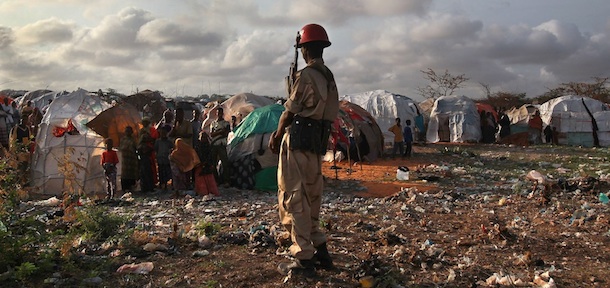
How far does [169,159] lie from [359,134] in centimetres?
673

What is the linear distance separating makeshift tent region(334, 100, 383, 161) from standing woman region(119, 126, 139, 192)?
19.3ft

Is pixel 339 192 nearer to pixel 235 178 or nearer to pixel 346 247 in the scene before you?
pixel 235 178

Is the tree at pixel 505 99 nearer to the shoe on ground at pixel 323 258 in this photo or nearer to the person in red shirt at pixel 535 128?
the person in red shirt at pixel 535 128

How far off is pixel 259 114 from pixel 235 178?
1.51m

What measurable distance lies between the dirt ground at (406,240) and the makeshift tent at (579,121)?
13.2 metres


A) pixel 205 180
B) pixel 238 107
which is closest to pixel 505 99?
pixel 238 107

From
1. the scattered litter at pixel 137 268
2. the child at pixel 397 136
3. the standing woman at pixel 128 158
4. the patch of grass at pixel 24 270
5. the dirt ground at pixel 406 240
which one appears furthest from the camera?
the child at pixel 397 136

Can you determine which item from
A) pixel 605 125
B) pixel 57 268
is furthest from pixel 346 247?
pixel 605 125

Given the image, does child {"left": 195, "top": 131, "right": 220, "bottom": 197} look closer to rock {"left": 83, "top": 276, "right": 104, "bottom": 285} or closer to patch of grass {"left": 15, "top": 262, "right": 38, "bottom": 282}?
rock {"left": 83, "top": 276, "right": 104, "bottom": 285}

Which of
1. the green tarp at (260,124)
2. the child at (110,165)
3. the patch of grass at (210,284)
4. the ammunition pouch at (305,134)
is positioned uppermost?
the green tarp at (260,124)

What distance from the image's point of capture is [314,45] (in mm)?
3900

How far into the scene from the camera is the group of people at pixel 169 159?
29.1 feet

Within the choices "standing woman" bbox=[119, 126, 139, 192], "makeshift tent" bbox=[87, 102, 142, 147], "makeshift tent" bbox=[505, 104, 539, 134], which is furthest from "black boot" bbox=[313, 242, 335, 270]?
"makeshift tent" bbox=[505, 104, 539, 134]

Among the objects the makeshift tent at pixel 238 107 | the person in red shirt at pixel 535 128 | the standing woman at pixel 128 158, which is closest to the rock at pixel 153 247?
the standing woman at pixel 128 158
